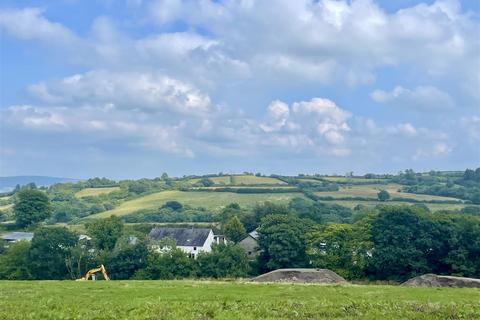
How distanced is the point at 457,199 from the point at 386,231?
303ft

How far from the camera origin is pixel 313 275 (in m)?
58.1

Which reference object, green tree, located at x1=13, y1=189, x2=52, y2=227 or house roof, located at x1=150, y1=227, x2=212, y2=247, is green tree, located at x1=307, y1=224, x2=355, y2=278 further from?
green tree, located at x1=13, y1=189, x2=52, y2=227

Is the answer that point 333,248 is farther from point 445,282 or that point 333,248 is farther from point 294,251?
point 445,282

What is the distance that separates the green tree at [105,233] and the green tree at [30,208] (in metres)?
39.2

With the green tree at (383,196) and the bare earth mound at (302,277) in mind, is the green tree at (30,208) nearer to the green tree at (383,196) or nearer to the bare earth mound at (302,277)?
the bare earth mound at (302,277)

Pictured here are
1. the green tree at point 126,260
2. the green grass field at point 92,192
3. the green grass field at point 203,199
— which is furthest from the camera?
the green grass field at point 92,192

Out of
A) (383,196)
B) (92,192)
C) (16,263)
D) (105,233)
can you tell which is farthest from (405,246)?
(92,192)

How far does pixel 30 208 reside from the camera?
118688 mm

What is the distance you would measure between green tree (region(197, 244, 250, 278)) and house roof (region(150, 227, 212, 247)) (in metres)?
26.4

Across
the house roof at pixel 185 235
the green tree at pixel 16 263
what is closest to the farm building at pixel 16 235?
the house roof at pixel 185 235

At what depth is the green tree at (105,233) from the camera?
272 feet

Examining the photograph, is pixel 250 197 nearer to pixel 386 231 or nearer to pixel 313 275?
pixel 386 231

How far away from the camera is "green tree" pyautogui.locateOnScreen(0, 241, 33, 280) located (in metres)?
76.5

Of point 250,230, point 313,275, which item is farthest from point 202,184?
point 313,275
